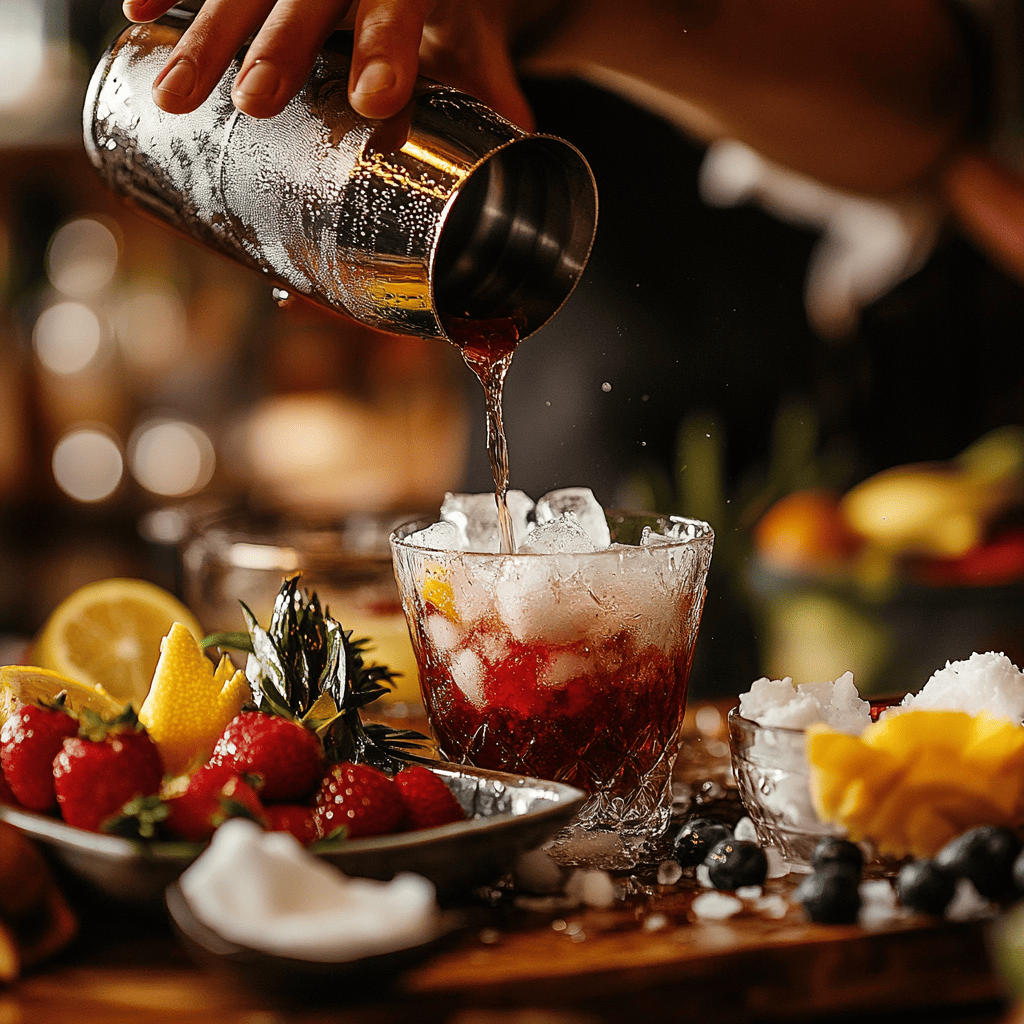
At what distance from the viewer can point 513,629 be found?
2.96ft

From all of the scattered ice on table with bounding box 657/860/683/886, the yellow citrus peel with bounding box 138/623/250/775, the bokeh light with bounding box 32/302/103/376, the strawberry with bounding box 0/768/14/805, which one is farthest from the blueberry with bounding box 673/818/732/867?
the bokeh light with bounding box 32/302/103/376

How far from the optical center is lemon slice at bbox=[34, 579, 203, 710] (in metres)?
1.24

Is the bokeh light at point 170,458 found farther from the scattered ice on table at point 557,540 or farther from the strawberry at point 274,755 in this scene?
the strawberry at point 274,755

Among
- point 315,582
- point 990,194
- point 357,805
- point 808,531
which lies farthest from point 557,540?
point 808,531

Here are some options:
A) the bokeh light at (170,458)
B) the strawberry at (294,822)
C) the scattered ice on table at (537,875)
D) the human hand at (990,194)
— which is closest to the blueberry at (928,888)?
the scattered ice on table at (537,875)

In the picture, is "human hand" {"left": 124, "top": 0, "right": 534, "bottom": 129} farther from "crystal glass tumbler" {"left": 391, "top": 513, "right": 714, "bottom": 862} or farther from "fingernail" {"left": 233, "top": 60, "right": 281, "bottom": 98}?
"crystal glass tumbler" {"left": 391, "top": 513, "right": 714, "bottom": 862}

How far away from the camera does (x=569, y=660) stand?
908 mm

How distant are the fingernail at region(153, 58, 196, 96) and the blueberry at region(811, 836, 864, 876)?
27.2 inches

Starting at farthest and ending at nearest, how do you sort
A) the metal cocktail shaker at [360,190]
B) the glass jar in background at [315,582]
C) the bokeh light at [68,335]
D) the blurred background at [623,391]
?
1. the bokeh light at [68,335]
2. the blurred background at [623,391]
3. the glass jar in background at [315,582]
4. the metal cocktail shaker at [360,190]

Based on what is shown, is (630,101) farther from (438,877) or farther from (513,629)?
(438,877)

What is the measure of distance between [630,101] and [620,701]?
4.75ft

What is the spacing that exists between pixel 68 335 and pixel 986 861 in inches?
128

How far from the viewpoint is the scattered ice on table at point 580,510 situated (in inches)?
42.5

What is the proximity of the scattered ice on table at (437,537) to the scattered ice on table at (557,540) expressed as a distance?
0.06m
